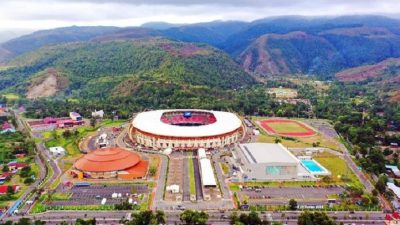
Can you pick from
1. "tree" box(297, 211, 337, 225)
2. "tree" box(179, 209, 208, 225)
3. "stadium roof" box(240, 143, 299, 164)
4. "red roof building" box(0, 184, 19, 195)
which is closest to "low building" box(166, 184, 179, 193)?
"tree" box(179, 209, 208, 225)

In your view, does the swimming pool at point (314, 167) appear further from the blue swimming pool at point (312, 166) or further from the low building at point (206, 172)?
the low building at point (206, 172)

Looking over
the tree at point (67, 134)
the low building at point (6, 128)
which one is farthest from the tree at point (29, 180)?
the low building at point (6, 128)

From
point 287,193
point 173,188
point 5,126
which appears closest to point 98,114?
point 5,126

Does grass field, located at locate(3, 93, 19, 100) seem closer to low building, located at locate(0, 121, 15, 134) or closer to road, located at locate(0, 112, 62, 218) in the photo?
low building, located at locate(0, 121, 15, 134)

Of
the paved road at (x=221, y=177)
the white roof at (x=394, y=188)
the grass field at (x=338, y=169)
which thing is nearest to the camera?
the paved road at (x=221, y=177)

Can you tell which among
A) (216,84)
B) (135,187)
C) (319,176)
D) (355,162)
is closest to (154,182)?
(135,187)

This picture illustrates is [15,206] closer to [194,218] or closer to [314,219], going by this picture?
[194,218]

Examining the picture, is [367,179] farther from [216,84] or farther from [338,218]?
[216,84]
